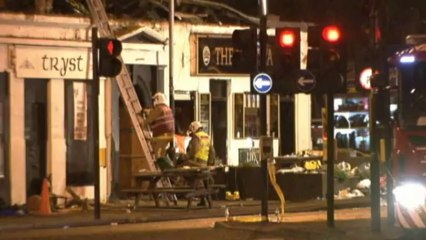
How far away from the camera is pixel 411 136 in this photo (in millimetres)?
17266

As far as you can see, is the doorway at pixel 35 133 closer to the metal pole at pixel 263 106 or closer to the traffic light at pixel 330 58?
the metal pole at pixel 263 106

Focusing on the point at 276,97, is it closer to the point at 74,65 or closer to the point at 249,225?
the point at 74,65

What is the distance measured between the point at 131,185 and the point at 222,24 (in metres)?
5.22

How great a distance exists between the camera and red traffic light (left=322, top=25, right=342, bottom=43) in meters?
18.6

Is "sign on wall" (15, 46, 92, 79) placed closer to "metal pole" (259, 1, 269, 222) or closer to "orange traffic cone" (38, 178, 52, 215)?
"orange traffic cone" (38, 178, 52, 215)

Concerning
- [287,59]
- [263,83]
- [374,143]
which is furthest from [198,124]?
[374,143]

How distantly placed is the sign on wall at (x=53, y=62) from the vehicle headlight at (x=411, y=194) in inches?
466

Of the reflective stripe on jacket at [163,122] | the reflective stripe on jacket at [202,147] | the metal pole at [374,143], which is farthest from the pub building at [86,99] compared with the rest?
the metal pole at [374,143]

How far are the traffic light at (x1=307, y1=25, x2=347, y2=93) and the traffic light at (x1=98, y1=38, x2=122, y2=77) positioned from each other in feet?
16.8

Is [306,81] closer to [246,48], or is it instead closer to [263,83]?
[263,83]

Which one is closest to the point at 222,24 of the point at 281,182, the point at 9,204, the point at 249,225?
the point at 281,182

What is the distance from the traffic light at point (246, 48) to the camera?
19797 millimetres

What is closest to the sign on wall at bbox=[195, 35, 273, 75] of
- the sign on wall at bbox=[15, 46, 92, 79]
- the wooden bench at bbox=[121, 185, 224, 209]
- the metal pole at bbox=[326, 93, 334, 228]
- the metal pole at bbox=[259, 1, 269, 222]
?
the sign on wall at bbox=[15, 46, 92, 79]

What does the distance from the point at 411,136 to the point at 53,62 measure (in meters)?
12.1
